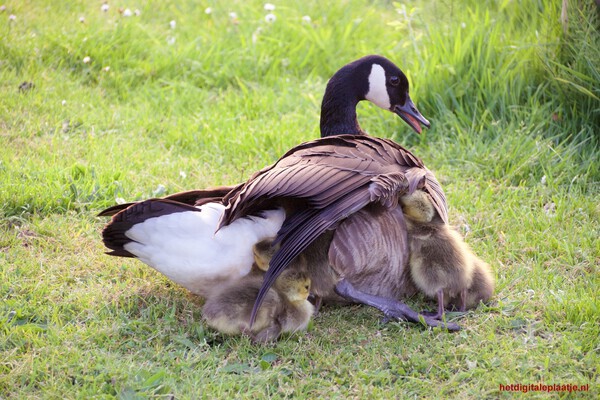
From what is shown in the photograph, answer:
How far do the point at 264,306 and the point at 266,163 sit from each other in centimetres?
192

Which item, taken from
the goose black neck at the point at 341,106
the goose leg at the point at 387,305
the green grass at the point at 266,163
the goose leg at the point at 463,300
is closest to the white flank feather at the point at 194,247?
the green grass at the point at 266,163

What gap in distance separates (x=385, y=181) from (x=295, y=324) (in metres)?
0.76

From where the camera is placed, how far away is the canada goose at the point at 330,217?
3393mm

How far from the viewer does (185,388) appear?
3.07m

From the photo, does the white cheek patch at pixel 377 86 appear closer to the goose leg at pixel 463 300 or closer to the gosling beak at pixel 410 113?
the gosling beak at pixel 410 113

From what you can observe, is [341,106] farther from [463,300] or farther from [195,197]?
[463,300]

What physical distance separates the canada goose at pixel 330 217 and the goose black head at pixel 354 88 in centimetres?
58

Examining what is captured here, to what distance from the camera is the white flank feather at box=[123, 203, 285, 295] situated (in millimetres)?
3428

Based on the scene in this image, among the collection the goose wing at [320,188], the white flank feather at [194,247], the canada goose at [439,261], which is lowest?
the canada goose at [439,261]

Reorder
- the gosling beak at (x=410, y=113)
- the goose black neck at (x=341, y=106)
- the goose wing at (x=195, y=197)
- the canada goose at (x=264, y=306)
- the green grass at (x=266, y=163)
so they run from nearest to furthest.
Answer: the green grass at (x=266, y=163) < the canada goose at (x=264, y=306) < the goose wing at (x=195, y=197) < the goose black neck at (x=341, y=106) < the gosling beak at (x=410, y=113)

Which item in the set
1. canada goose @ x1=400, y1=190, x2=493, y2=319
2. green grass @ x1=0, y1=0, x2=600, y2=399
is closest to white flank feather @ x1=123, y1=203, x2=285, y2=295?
green grass @ x1=0, y1=0, x2=600, y2=399

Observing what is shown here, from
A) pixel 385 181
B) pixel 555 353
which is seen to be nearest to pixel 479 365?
pixel 555 353

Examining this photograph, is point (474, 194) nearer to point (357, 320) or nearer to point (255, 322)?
point (357, 320)

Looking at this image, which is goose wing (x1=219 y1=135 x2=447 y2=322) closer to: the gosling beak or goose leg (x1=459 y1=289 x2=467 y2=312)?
goose leg (x1=459 y1=289 x2=467 y2=312)
